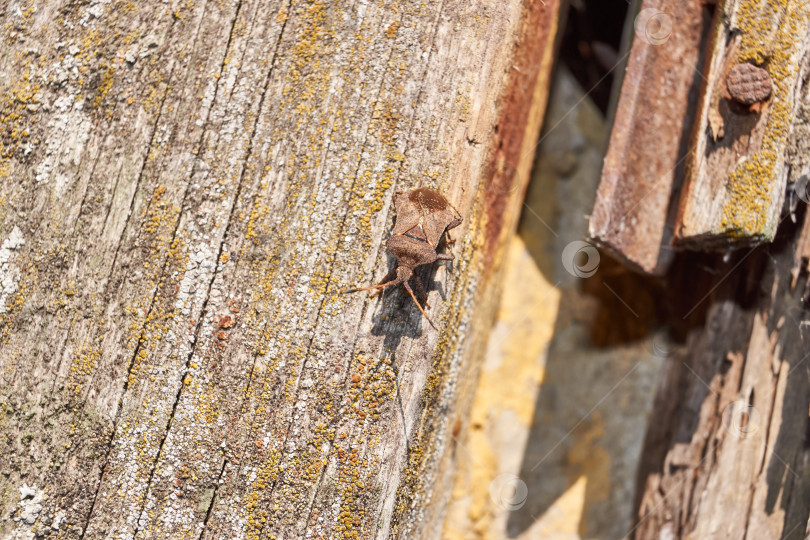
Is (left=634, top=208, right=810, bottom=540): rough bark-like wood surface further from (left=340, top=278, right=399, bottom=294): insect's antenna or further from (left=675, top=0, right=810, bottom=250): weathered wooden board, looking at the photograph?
(left=340, top=278, right=399, bottom=294): insect's antenna

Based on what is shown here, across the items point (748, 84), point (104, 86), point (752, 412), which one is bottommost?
point (752, 412)

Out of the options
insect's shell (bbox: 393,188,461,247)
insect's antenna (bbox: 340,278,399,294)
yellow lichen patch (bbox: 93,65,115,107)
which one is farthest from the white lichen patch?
insect's shell (bbox: 393,188,461,247)

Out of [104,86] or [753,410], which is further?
[753,410]

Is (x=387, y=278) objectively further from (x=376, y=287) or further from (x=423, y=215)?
(x=423, y=215)

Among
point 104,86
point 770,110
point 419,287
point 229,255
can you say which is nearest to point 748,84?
point 770,110

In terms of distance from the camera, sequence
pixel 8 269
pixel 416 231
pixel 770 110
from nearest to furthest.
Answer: pixel 416 231 → pixel 8 269 → pixel 770 110

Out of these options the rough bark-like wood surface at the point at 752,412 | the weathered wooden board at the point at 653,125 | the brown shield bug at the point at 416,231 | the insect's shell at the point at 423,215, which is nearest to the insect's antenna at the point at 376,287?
the brown shield bug at the point at 416,231
